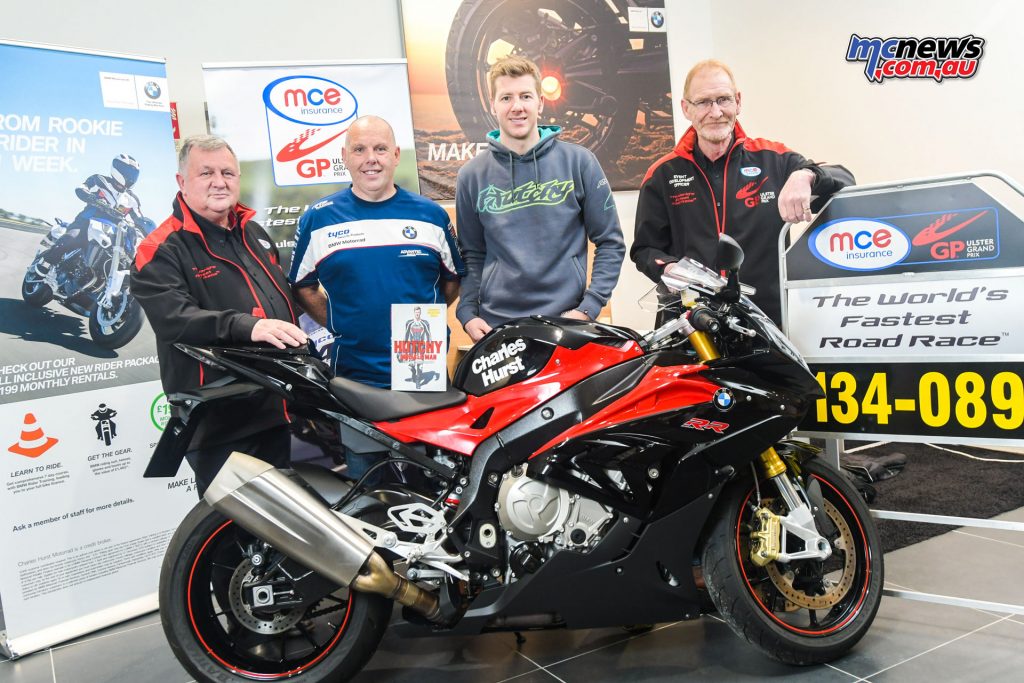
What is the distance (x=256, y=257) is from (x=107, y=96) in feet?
3.92

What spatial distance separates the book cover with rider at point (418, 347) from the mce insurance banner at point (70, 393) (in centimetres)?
160

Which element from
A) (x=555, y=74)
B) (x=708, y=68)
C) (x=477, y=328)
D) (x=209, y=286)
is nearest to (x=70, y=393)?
(x=209, y=286)

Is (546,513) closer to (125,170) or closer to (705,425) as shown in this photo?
(705,425)

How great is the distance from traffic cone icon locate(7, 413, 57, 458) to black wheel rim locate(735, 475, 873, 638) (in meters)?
2.43

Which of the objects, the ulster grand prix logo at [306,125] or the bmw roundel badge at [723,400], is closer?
the bmw roundel badge at [723,400]

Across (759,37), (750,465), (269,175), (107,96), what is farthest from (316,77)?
(759,37)

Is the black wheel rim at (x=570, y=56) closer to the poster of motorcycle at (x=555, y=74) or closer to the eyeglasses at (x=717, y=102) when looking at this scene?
the poster of motorcycle at (x=555, y=74)

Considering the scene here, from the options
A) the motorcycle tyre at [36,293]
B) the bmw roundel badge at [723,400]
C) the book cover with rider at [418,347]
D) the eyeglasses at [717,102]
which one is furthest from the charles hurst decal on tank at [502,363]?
the motorcycle tyre at [36,293]

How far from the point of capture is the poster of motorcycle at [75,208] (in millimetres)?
2998

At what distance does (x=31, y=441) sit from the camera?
9.82ft

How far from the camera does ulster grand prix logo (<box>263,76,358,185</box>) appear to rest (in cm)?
383

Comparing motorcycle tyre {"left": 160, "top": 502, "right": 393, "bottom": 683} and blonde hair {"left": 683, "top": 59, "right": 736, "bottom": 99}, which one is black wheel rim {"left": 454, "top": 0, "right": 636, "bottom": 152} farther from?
motorcycle tyre {"left": 160, "top": 502, "right": 393, "bottom": 683}

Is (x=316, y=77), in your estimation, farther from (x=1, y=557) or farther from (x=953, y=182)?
(x=953, y=182)

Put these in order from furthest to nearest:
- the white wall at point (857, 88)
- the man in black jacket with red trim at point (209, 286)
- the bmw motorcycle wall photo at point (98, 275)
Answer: the white wall at point (857, 88), the bmw motorcycle wall photo at point (98, 275), the man in black jacket with red trim at point (209, 286)
